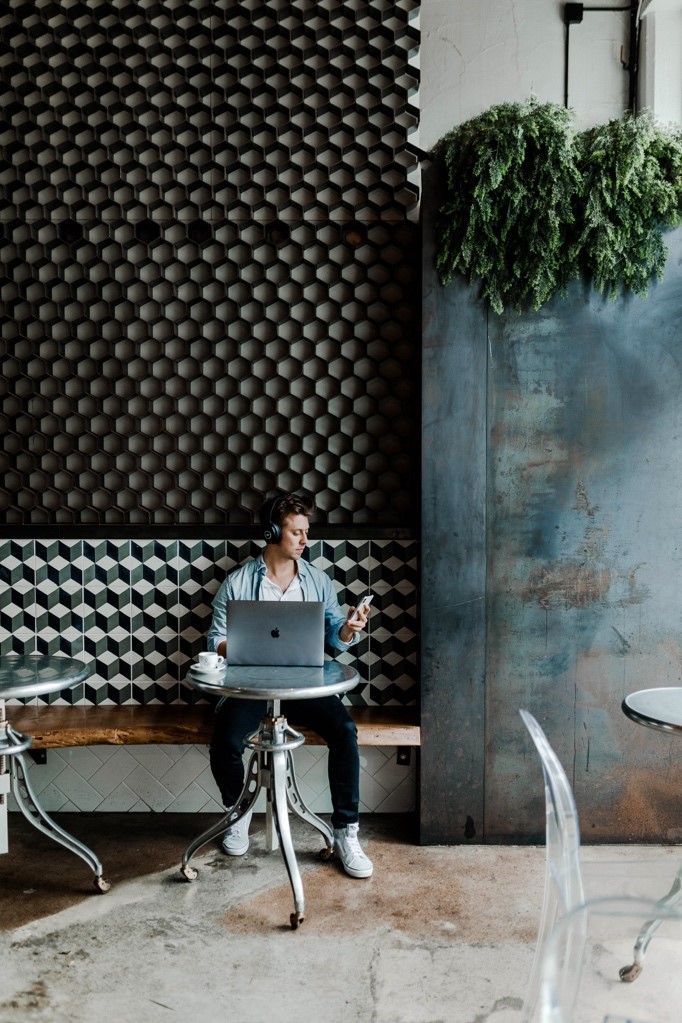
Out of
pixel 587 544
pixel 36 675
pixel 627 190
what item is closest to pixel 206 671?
pixel 36 675

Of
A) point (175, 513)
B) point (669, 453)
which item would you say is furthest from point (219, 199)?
point (669, 453)

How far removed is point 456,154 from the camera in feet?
11.6

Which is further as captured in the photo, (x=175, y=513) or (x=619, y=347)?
(x=175, y=513)

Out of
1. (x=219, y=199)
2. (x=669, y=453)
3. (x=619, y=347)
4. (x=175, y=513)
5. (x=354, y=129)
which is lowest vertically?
(x=175, y=513)

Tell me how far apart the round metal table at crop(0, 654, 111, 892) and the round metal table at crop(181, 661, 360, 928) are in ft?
1.34

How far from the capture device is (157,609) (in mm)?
4105

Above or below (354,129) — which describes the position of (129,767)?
below

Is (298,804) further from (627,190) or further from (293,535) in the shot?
(627,190)

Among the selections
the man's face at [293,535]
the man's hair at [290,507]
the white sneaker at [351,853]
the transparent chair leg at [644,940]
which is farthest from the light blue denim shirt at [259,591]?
the transparent chair leg at [644,940]

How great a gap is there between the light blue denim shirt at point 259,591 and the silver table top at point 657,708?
4.07 feet

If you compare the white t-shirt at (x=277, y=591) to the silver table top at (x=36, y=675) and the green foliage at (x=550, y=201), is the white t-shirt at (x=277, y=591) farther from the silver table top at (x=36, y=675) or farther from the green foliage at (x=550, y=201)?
the green foliage at (x=550, y=201)

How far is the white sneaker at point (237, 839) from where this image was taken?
3.63 m

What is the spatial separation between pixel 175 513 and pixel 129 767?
3.97 ft

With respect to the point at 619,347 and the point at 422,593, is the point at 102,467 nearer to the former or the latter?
the point at 422,593
